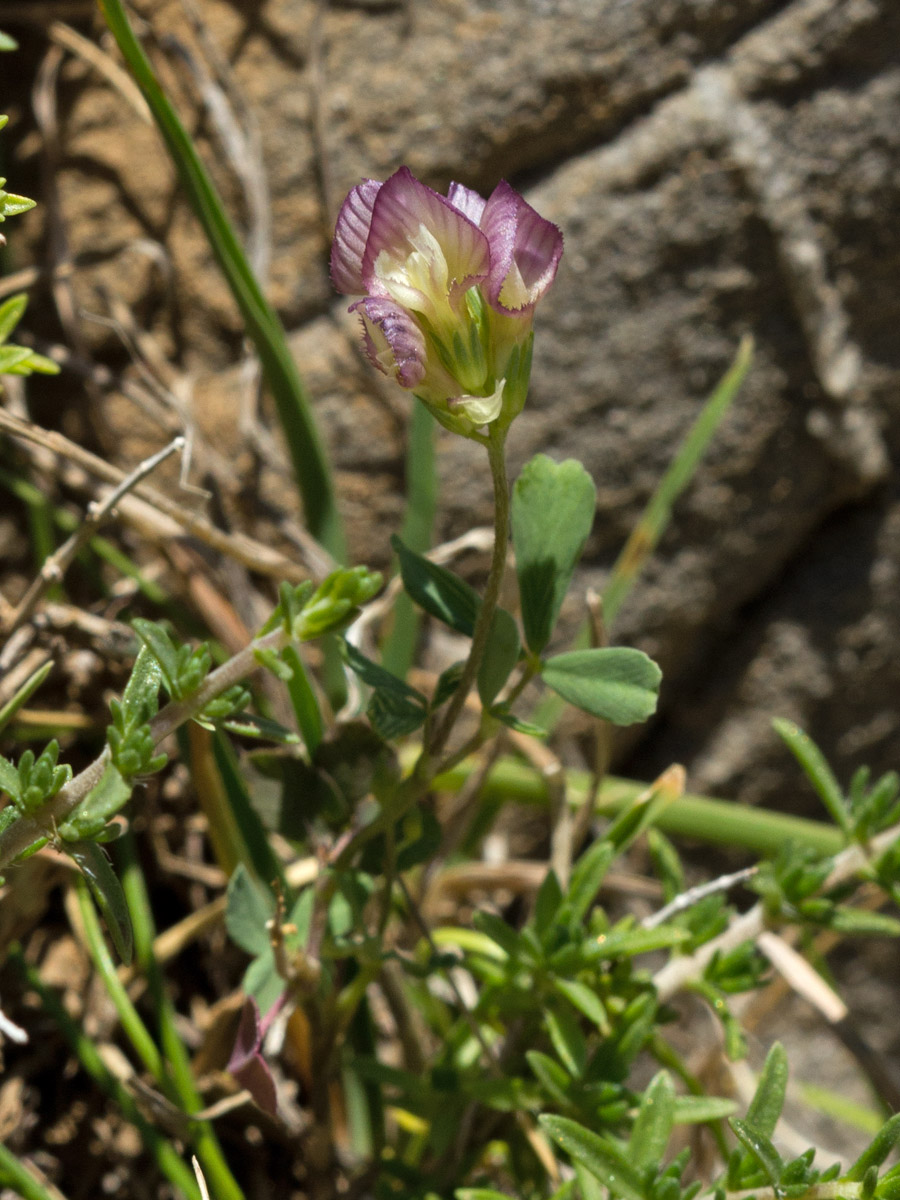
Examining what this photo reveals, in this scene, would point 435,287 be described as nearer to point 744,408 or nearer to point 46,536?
point 46,536

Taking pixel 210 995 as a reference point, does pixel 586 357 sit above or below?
above

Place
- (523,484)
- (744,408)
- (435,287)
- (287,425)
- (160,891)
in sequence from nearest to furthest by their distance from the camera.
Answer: (435,287) < (523,484) < (287,425) < (160,891) < (744,408)

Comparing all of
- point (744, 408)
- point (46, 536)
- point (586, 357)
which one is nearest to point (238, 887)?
point (46, 536)

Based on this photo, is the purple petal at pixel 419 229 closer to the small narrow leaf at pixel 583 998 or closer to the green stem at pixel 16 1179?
the small narrow leaf at pixel 583 998

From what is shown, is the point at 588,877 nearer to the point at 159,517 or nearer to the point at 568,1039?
the point at 568,1039

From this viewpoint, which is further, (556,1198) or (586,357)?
(586,357)

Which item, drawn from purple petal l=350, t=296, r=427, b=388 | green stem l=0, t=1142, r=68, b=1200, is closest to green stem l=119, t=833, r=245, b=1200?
green stem l=0, t=1142, r=68, b=1200

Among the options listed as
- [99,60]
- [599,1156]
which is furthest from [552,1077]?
[99,60]
